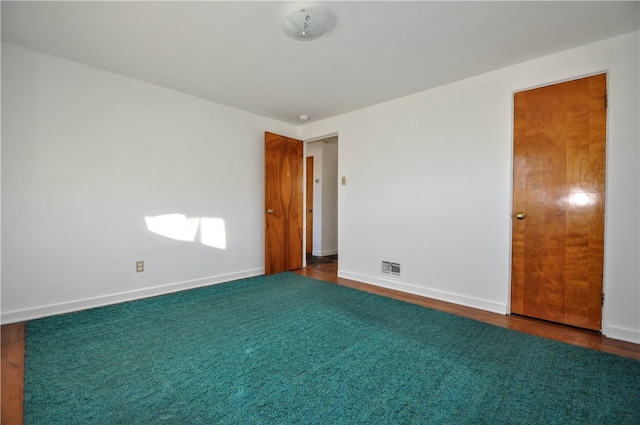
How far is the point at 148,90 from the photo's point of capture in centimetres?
317

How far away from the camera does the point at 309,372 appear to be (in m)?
1.75

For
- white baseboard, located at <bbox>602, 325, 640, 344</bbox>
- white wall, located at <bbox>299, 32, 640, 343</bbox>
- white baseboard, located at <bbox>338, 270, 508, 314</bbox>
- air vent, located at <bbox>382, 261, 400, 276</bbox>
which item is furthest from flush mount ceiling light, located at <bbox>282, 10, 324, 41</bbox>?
white baseboard, located at <bbox>602, 325, 640, 344</bbox>

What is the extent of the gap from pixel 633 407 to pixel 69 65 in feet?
15.8

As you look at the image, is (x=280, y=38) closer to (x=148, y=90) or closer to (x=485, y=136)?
(x=148, y=90)

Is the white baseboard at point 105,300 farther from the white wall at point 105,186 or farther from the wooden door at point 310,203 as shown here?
the wooden door at point 310,203

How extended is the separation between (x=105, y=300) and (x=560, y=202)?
4.49 m

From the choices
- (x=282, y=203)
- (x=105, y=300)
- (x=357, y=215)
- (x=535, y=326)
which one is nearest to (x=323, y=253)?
(x=282, y=203)

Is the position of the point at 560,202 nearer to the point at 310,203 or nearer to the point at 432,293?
the point at 432,293

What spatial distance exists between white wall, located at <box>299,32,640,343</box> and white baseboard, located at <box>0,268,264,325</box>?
1.85 metres

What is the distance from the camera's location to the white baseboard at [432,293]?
2.84m

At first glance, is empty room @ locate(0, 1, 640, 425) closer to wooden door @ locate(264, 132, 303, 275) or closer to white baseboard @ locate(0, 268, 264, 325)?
white baseboard @ locate(0, 268, 264, 325)

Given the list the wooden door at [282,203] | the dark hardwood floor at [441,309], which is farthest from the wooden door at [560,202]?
the wooden door at [282,203]

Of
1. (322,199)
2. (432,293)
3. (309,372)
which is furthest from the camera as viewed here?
(322,199)

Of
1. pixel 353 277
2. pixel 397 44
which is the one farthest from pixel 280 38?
pixel 353 277
